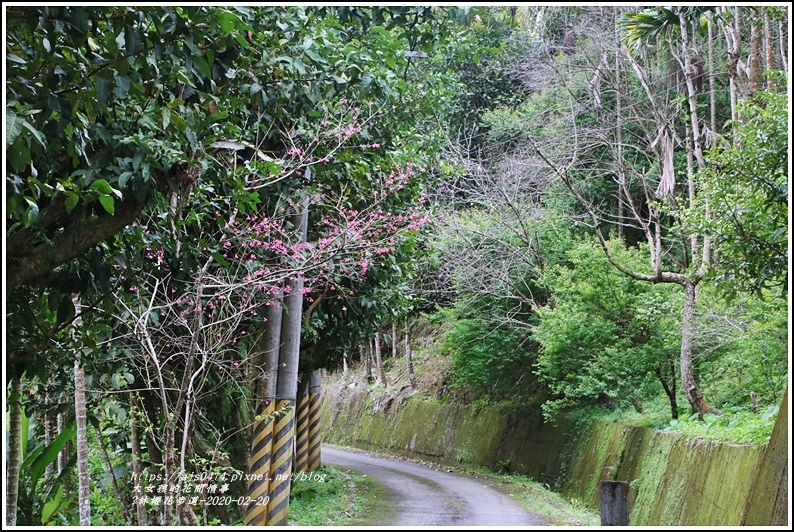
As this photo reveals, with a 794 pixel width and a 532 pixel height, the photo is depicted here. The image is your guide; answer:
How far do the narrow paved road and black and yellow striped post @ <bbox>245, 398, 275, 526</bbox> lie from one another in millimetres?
1919

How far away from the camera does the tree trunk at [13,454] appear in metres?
5.77

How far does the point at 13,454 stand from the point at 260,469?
3409mm

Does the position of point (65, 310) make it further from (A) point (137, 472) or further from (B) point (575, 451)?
(B) point (575, 451)

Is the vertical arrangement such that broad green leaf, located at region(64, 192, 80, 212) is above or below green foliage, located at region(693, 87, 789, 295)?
below

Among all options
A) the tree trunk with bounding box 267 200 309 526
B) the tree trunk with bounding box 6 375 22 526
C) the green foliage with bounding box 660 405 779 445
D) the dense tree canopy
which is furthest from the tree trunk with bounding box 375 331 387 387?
the tree trunk with bounding box 6 375 22 526

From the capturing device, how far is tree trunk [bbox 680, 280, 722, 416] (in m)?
12.1

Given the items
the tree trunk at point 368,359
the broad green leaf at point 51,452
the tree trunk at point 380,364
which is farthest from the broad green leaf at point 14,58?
the tree trunk at point 368,359

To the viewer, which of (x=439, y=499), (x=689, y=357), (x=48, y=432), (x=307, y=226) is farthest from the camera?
(x=439, y=499)

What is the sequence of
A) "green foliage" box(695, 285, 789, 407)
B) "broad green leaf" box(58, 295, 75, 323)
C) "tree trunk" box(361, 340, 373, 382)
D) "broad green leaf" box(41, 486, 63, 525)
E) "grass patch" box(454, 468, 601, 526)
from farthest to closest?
"tree trunk" box(361, 340, 373, 382), "grass patch" box(454, 468, 601, 526), "green foliage" box(695, 285, 789, 407), "broad green leaf" box(41, 486, 63, 525), "broad green leaf" box(58, 295, 75, 323)

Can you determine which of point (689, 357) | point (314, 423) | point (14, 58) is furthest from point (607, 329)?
point (14, 58)

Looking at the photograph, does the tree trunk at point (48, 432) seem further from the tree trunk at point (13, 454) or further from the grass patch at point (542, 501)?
the grass patch at point (542, 501)

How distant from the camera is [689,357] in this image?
12273 mm

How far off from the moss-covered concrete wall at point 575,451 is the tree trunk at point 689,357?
0.78m

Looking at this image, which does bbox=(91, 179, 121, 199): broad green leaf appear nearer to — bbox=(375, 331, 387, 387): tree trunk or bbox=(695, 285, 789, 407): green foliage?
bbox=(695, 285, 789, 407): green foliage
